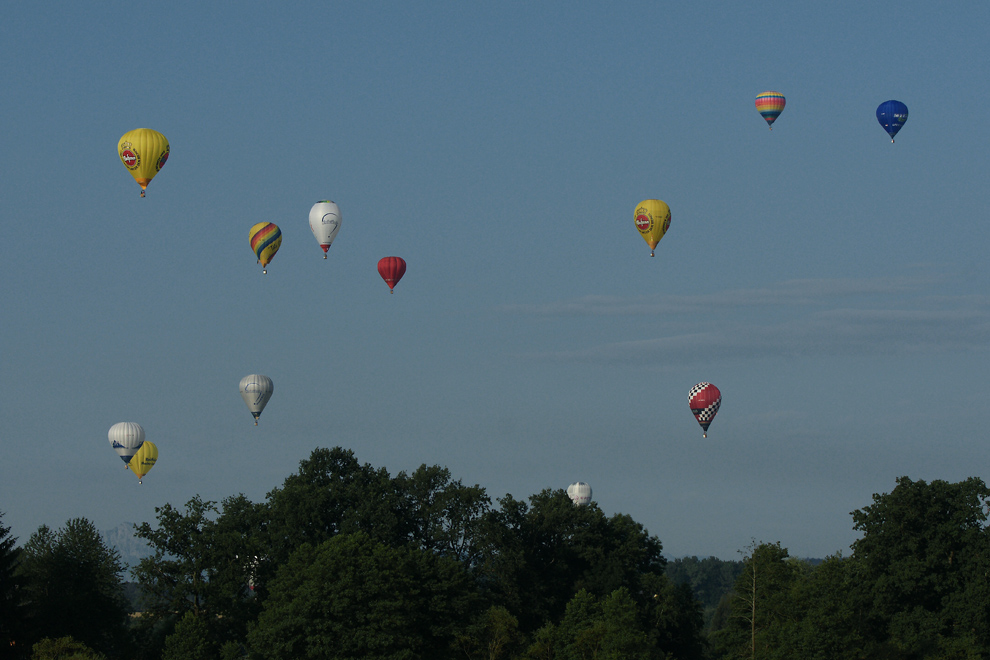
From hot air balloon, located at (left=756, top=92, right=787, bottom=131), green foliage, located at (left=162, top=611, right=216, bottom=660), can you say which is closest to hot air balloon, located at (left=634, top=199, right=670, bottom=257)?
hot air balloon, located at (left=756, top=92, right=787, bottom=131)

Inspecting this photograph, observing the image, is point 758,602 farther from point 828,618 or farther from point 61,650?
point 61,650

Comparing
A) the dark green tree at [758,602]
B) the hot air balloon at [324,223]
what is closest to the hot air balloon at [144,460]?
the hot air balloon at [324,223]

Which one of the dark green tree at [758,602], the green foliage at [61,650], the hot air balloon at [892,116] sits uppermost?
the hot air balloon at [892,116]

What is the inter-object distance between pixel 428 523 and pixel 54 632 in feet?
88.5

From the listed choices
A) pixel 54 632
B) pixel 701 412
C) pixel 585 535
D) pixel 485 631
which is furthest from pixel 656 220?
pixel 54 632

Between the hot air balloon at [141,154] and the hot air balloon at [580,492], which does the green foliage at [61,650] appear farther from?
the hot air balloon at [580,492]

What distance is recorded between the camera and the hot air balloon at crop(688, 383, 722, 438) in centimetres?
10238

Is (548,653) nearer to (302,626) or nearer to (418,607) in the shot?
(418,607)

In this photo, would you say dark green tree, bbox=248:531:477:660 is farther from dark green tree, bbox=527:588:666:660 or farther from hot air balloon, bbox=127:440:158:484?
hot air balloon, bbox=127:440:158:484

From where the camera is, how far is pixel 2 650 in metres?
72.3

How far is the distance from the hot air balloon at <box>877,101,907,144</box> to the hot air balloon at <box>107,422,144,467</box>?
68.0 m

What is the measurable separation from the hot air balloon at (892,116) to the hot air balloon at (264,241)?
153 feet

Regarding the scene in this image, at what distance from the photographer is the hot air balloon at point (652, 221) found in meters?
95.5

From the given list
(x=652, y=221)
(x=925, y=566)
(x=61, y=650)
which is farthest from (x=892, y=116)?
(x=61, y=650)
